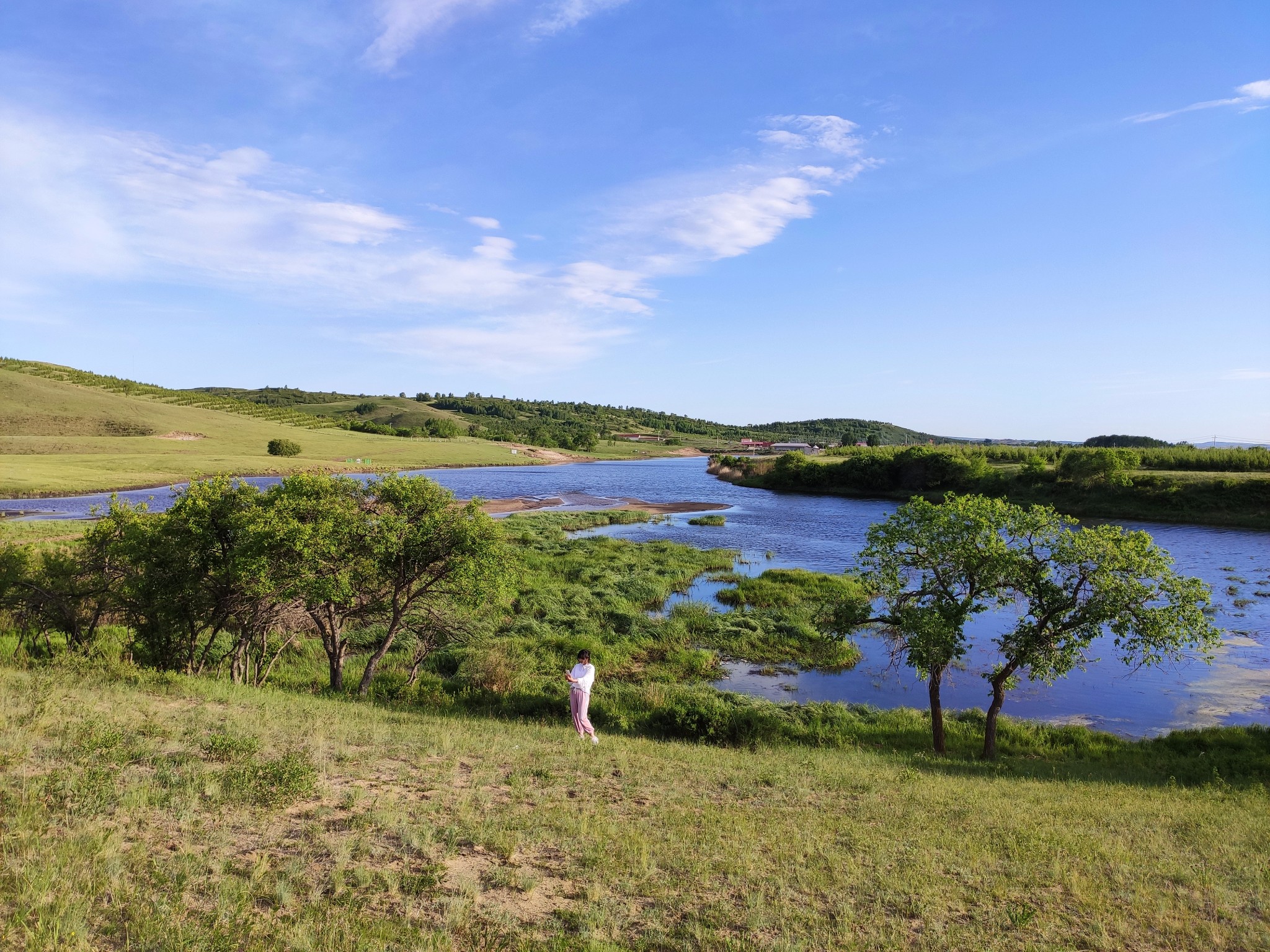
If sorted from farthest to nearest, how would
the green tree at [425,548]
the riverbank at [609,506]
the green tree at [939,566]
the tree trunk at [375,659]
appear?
the riverbank at [609,506] → the tree trunk at [375,659] → the green tree at [425,548] → the green tree at [939,566]

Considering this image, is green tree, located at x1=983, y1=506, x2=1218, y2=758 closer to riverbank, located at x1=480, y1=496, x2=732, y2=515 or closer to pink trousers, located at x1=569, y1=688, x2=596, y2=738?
pink trousers, located at x1=569, y1=688, x2=596, y2=738

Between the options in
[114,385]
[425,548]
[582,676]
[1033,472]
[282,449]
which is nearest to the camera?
[582,676]

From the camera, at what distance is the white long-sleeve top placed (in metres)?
15.9

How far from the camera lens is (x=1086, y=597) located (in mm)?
18141

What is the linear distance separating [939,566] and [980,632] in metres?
18.7

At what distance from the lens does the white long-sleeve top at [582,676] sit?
1591 centimetres

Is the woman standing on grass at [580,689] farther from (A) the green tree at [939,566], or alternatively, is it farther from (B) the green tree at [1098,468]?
(B) the green tree at [1098,468]

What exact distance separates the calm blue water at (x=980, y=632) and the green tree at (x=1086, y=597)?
6.59 meters

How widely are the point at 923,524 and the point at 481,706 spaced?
15.2 meters

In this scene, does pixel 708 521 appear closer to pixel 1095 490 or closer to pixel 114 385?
Answer: pixel 1095 490

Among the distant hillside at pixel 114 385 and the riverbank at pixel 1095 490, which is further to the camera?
the distant hillside at pixel 114 385

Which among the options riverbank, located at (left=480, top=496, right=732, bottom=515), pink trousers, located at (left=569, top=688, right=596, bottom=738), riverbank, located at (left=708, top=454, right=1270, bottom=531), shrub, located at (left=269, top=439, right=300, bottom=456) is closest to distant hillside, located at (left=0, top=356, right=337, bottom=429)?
shrub, located at (left=269, top=439, right=300, bottom=456)

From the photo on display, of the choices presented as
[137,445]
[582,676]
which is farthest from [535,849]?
[137,445]

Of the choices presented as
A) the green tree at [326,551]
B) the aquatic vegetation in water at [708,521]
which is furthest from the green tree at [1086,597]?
the aquatic vegetation in water at [708,521]
